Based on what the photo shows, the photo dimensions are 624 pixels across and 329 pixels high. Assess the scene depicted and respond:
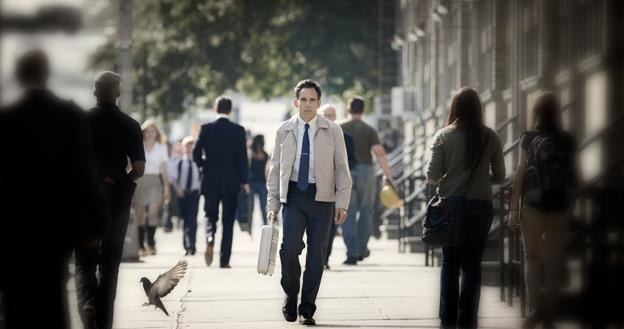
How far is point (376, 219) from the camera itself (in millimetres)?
25312

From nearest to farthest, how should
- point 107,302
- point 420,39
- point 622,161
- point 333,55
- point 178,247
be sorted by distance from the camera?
point 107,302 → point 622,161 → point 178,247 → point 420,39 → point 333,55

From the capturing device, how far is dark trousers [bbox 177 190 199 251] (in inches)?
829

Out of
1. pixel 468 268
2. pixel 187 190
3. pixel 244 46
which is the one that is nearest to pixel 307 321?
pixel 468 268

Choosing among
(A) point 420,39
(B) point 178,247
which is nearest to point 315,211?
(B) point 178,247

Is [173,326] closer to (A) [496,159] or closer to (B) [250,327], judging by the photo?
(B) [250,327]

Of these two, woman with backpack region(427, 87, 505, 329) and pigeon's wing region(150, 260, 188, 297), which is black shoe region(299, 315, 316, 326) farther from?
woman with backpack region(427, 87, 505, 329)

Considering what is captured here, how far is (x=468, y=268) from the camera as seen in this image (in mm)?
10164

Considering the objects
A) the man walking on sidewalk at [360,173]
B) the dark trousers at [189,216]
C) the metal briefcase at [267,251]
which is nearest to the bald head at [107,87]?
the metal briefcase at [267,251]

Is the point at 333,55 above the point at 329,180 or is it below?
above

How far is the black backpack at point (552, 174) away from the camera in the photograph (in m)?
10.5

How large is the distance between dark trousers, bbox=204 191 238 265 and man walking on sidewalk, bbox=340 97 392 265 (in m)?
1.39

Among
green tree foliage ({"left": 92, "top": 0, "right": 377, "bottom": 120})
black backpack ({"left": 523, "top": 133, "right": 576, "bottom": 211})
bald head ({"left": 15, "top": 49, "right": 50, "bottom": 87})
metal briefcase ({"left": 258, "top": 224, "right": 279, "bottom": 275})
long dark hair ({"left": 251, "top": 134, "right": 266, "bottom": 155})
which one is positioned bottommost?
metal briefcase ({"left": 258, "top": 224, "right": 279, "bottom": 275})

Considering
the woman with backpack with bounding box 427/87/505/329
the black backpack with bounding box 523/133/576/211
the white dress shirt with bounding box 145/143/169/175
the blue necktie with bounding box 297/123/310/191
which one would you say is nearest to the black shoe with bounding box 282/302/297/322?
the blue necktie with bounding box 297/123/310/191

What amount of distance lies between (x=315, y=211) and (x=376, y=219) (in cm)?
1382
